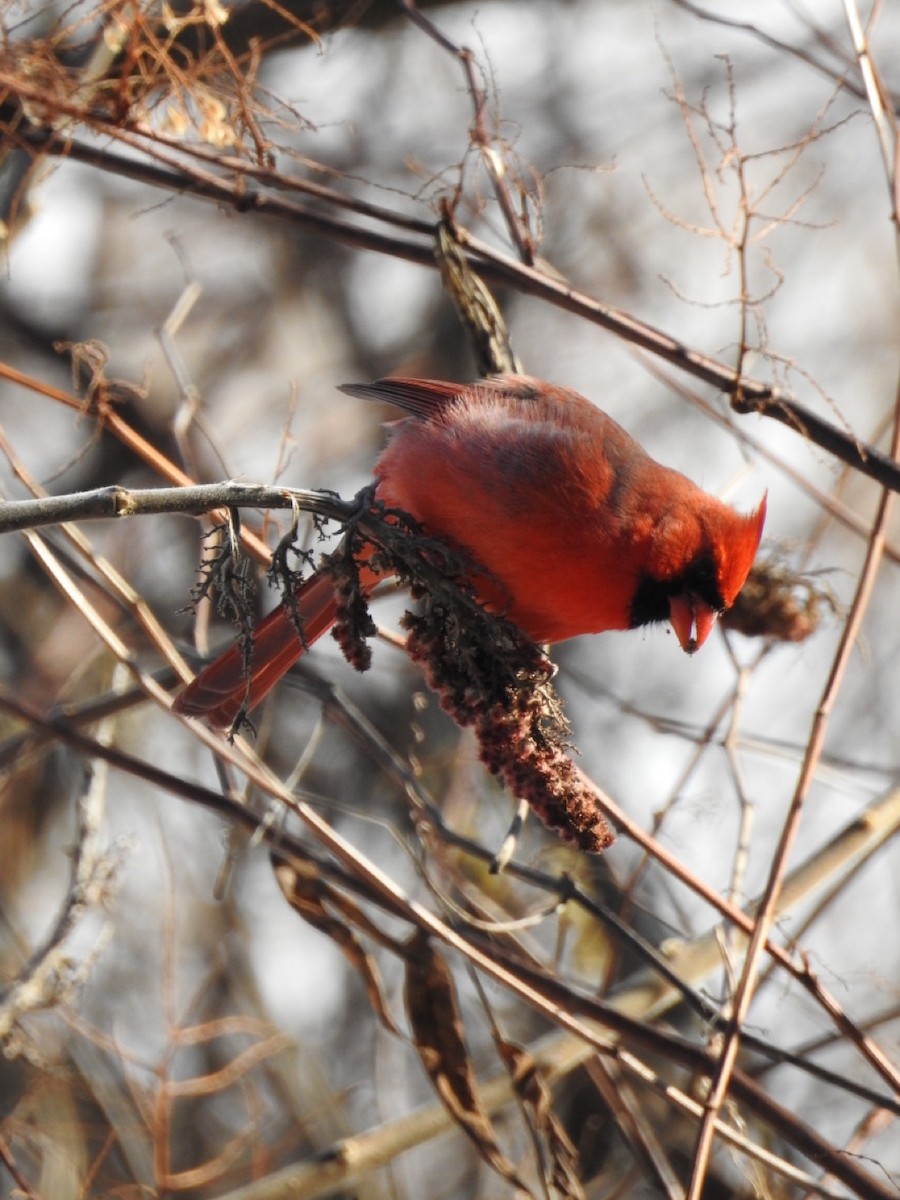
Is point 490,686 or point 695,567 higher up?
point 695,567

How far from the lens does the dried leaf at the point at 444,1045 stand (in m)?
2.72

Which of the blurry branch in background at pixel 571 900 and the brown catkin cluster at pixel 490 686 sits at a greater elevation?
the brown catkin cluster at pixel 490 686

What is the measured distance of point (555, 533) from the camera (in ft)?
9.05

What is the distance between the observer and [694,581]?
2883mm

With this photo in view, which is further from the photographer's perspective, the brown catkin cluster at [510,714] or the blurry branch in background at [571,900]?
the blurry branch in background at [571,900]

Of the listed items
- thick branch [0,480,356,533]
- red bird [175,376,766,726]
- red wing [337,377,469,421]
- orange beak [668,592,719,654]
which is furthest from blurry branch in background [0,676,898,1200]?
red wing [337,377,469,421]

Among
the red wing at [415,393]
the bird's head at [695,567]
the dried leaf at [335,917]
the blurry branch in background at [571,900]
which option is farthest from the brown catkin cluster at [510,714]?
the red wing at [415,393]

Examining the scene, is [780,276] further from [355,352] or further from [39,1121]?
[355,352]

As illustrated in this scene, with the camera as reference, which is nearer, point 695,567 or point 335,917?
point 695,567

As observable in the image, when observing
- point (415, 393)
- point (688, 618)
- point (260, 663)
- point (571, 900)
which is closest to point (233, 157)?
point (415, 393)

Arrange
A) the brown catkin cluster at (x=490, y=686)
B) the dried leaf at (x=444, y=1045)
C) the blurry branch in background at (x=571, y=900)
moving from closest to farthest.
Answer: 1. the brown catkin cluster at (x=490, y=686)
2. the blurry branch in background at (x=571, y=900)
3. the dried leaf at (x=444, y=1045)

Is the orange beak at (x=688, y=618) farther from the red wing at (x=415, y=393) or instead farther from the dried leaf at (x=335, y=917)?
the dried leaf at (x=335, y=917)

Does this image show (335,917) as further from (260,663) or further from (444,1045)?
(260,663)

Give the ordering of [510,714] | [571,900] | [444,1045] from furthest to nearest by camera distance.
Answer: [444,1045] < [571,900] < [510,714]
